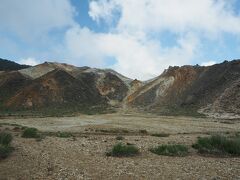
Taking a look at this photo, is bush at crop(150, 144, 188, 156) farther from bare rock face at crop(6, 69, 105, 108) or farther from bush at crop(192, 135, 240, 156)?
bare rock face at crop(6, 69, 105, 108)

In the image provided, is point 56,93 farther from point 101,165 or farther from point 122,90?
point 101,165

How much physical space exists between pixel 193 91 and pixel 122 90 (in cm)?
2368

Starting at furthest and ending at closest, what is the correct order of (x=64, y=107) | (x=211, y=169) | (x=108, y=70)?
(x=108, y=70) < (x=64, y=107) < (x=211, y=169)

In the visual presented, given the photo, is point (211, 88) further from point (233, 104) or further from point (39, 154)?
point (39, 154)

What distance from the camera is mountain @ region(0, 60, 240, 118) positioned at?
7222 cm

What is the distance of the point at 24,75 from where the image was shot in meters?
98.8

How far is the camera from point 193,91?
264 ft

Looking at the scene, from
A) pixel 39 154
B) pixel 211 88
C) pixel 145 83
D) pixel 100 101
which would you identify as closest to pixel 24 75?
pixel 100 101

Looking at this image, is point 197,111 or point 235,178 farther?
point 197,111

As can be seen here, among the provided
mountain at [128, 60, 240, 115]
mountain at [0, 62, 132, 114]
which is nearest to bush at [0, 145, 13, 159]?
mountain at [128, 60, 240, 115]

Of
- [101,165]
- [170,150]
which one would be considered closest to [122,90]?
[170,150]

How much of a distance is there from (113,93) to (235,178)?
84940 mm

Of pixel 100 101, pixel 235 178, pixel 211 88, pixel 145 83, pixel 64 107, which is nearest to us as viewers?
pixel 235 178

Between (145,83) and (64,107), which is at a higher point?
(145,83)
